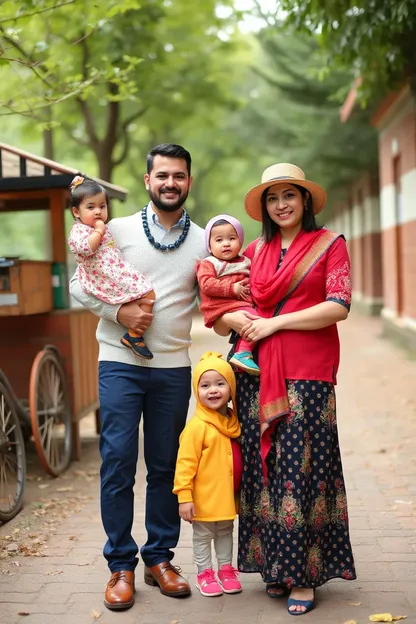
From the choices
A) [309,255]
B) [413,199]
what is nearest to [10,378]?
[309,255]

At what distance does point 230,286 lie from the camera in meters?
4.16

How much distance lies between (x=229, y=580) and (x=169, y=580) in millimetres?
299

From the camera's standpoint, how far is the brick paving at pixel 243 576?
4113 millimetres

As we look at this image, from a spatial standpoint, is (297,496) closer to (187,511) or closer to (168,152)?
(187,511)

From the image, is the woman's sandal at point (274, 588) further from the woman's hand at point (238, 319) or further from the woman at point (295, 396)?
the woman's hand at point (238, 319)

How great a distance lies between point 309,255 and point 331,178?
20711 mm

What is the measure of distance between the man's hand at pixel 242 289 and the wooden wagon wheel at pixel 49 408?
303 centimetres

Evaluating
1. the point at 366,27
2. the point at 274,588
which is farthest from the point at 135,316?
the point at 366,27

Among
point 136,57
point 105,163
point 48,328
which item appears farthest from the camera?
point 105,163

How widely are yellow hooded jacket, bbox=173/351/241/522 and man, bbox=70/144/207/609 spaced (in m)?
0.20

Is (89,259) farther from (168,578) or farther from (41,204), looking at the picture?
(41,204)

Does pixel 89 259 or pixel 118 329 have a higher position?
pixel 89 259

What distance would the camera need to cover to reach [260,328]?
4055 millimetres

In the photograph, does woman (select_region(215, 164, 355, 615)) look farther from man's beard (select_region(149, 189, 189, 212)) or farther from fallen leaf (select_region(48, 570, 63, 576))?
fallen leaf (select_region(48, 570, 63, 576))
